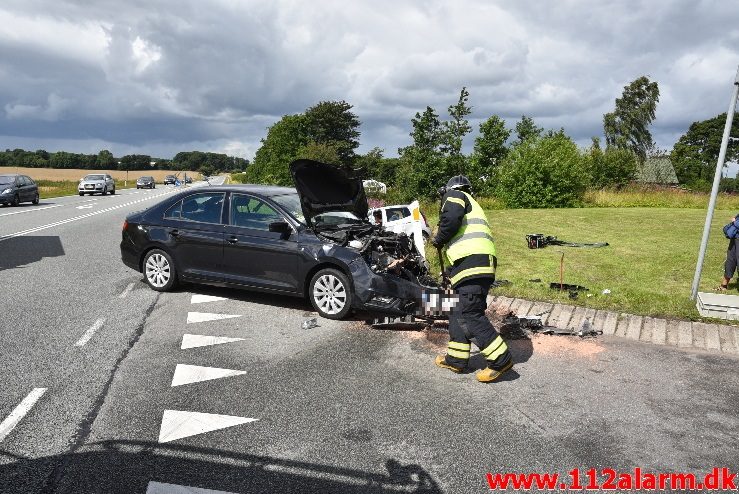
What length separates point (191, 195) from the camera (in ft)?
25.8

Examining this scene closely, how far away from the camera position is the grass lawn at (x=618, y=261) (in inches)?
277

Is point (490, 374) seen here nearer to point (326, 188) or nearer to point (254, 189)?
point (326, 188)

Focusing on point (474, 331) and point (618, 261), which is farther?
point (618, 261)

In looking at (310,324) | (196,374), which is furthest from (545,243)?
(196,374)

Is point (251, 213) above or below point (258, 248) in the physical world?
above

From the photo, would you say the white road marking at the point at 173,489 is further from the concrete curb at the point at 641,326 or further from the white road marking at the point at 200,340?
the concrete curb at the point at 641,326

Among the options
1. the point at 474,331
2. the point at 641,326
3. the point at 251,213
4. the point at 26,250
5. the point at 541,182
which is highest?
the point at 541,182

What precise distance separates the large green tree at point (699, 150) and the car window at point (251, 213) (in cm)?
7100

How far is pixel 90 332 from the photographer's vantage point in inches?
236

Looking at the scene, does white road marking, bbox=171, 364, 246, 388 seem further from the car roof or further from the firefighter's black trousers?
the car roof

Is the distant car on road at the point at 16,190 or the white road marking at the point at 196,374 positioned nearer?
the white road marking at the point at 196,374

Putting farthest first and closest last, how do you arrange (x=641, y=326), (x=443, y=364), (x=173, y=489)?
(x=641, y=326) → (x=443, y=364) → (x=173, y=489)

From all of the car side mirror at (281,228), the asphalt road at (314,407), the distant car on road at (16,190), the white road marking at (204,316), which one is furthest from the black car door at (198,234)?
the distant car on road at (16,190)

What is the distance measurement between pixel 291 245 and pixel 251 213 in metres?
0.88
